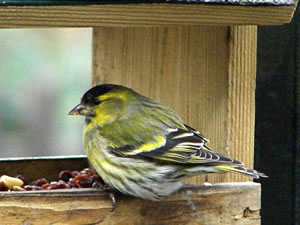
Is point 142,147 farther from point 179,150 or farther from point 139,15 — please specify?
point 139,15

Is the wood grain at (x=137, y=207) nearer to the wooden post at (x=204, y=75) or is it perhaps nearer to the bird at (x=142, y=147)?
the bird at (x=142, y=147)


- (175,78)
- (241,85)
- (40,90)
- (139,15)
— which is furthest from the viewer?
(40,90)

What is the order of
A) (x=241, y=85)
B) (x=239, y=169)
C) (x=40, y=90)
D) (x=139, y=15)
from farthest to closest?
(x=40, y=90) → (x=241, y=85) → (x=239, y=169) → (x=139, y=15)

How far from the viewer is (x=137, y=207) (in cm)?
423

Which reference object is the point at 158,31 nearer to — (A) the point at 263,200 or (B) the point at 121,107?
(B) the point at 121,107

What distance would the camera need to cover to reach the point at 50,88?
9586 mm

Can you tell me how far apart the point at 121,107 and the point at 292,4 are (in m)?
1.27

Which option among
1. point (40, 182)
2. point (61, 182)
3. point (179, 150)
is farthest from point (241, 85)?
point (40, 182)

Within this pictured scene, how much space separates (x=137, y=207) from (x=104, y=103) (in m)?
0.83

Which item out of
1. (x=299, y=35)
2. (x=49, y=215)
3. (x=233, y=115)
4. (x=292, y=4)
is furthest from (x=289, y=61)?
(x=49, y=215)

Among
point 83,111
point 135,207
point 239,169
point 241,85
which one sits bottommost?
point 135,207

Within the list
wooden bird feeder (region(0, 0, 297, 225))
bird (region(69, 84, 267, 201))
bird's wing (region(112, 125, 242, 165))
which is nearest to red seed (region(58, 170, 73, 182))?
wooden bird feeder (region(0, 0, 297, 225))

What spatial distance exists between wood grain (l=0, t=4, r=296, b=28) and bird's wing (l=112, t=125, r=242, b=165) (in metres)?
0.67

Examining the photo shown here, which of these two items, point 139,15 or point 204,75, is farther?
point 204,75
